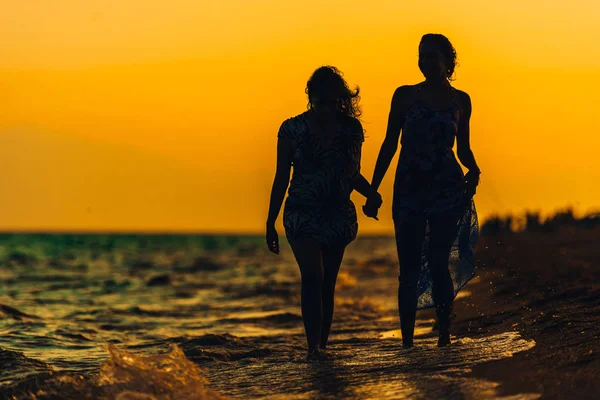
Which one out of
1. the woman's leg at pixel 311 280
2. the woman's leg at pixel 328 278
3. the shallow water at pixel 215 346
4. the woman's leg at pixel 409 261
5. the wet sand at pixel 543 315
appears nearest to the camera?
the wet sand at pixel 543 315

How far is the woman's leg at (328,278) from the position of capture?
22.1ft

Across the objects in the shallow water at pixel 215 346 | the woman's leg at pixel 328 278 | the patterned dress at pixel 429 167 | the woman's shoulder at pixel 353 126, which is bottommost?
the shallow water at pixel 215 346

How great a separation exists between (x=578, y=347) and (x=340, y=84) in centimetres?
227

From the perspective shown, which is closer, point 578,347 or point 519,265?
point 578,347

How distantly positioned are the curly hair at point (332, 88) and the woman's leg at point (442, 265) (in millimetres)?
956

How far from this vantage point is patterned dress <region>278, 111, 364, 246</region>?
652 centimetres

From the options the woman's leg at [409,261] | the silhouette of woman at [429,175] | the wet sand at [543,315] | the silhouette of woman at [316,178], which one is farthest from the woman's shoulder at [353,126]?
the wet sand at [543,315]

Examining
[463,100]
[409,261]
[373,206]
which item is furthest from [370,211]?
[463,100]

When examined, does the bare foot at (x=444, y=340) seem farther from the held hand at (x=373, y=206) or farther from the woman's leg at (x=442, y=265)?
the held hand at (x=373, y=206)

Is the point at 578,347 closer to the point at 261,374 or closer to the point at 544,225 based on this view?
the point at 261,374

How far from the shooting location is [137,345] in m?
10.7

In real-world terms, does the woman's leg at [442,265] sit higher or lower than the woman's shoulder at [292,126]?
lower

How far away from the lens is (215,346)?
9.28m

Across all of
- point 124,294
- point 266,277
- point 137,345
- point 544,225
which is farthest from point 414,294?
point 266,277
